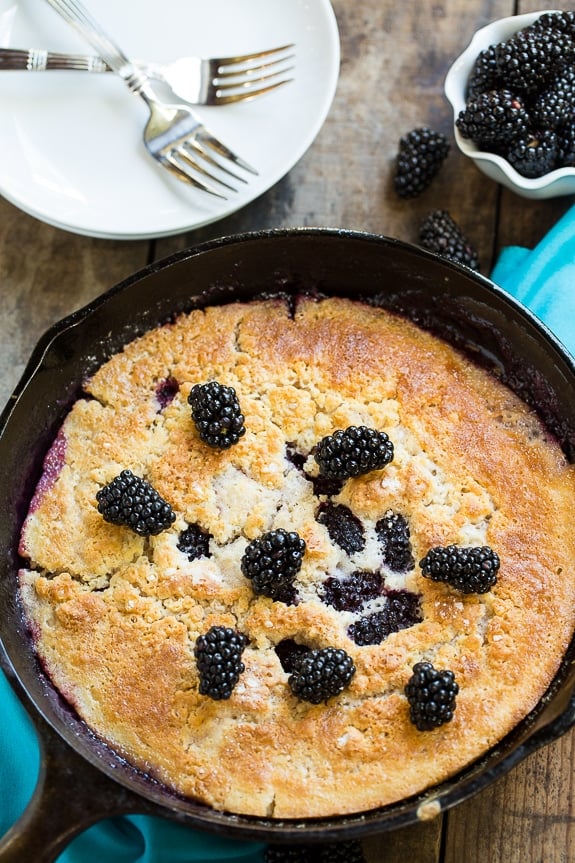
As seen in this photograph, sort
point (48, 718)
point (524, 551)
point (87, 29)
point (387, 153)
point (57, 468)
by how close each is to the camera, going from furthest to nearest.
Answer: point (387, 153) < point (87, 29) < point (57, 468) < point (524, 551) < point (48, 718)

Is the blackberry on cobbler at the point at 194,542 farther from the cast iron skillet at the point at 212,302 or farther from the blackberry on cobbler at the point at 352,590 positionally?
the cast iron skillet at the point at 212,302

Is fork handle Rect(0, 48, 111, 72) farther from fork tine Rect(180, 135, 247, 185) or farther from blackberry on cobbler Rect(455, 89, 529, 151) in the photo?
blackberry on cobbler Rect(455, 89, 529, 151)

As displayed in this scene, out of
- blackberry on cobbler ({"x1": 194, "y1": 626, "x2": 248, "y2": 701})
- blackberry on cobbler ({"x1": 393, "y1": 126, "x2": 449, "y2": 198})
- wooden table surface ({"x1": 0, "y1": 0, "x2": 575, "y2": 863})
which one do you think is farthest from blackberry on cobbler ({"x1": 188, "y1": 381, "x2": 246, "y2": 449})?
blackberry on cobbler ({"x1": 393, "y1": 126, "x2": 449, "y2": 198})

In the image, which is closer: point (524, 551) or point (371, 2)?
point (524, 551)

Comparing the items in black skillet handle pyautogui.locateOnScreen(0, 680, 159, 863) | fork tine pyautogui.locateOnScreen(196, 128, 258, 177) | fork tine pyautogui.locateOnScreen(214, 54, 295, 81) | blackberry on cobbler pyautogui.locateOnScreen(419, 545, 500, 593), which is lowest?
black skillet handle pyautogui.locateOnScreen(0, 680, 159, 863)

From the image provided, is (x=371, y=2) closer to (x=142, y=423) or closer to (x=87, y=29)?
(x=87, y=29)

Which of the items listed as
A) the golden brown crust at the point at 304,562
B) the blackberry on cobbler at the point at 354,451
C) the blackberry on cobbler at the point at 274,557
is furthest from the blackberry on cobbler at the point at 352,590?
the blackberry on cobbler at the point at 354,451

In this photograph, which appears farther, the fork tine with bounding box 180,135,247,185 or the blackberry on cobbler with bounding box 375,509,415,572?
the fork tine with bounding box 180,135,247,185

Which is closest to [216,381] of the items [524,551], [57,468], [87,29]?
[57,468]
